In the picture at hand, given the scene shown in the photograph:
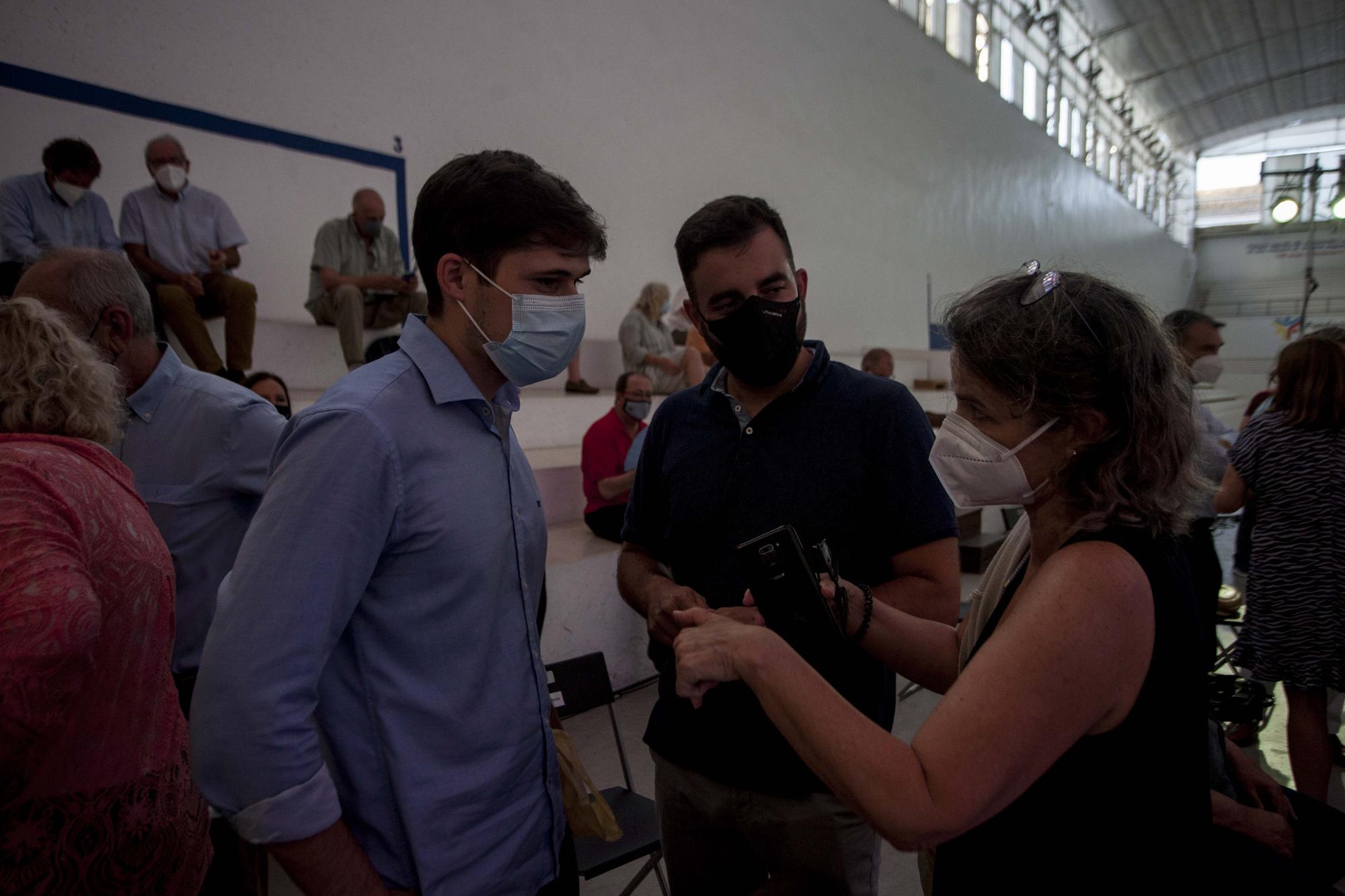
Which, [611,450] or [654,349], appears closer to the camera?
[611,450]

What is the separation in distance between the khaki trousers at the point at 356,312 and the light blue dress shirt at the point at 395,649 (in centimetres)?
382

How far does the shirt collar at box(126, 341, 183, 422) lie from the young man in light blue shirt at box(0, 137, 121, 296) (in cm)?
242

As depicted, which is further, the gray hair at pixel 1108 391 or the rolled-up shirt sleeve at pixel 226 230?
the rolled-up shirt sleeve at pixel 226 230

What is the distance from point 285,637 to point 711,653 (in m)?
0.52

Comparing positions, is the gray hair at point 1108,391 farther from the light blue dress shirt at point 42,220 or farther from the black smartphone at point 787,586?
the light blue dress shirt at point 42,220

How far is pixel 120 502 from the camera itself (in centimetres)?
109

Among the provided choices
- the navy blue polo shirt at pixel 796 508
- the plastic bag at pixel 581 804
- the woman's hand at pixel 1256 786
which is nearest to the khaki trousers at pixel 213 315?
the navy blue polo shirt at pixel 796 508

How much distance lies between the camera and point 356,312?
4.70 meters

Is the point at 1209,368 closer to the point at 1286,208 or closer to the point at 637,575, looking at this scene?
the point at 637,575

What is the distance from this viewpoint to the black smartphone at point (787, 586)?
3.79 ft

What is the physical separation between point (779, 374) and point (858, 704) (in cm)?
65

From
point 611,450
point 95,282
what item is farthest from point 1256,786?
point 611,450

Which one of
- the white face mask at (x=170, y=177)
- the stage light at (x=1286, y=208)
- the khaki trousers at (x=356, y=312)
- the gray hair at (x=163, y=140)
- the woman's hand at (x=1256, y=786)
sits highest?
the stage light at (x=1286, y=208)

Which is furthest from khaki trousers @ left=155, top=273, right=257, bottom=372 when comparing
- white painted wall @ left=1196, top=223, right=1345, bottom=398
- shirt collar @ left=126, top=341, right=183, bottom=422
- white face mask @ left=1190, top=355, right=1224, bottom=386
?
white painted wall @ left=1196, top=223, right=1345, bottom=398
